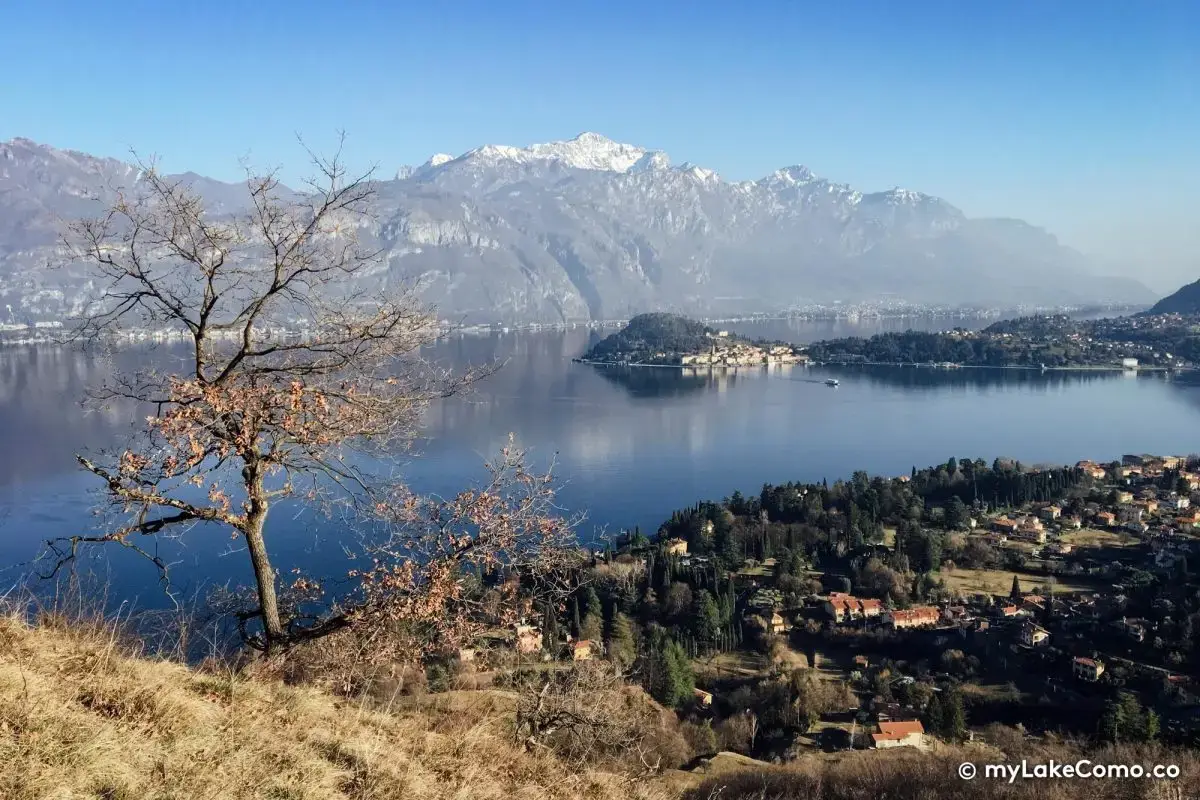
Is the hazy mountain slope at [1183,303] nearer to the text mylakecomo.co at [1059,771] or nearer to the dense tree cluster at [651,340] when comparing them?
the dense tree cluster at [651,340]

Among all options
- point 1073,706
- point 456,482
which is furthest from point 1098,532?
point 456,482

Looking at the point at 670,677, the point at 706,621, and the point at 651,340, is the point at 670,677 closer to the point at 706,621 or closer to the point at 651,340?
the point at 706,621

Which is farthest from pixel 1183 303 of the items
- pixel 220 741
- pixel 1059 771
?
pixel 220 741

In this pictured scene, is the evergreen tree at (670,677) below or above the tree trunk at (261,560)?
below

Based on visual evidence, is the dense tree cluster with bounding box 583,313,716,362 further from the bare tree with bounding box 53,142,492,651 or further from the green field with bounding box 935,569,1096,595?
the bare tree with bounding box 53,142,492,651

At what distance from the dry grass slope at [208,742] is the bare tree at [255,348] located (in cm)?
27

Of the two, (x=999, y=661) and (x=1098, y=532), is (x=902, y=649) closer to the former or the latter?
(x=999, y=661)

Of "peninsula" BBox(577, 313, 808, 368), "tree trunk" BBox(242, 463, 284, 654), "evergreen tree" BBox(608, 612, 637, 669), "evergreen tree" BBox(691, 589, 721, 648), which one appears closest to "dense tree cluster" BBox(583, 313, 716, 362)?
"peninsula" BBox(577, 313, 808, 368)

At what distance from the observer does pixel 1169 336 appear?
234ft

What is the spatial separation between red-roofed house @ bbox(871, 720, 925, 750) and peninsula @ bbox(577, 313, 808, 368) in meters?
54.1

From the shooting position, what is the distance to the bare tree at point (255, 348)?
229 centimetres

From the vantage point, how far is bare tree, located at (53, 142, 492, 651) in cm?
229

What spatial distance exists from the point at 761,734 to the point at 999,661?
5.40 metres

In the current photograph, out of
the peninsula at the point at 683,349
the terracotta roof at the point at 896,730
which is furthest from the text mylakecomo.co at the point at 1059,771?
the peninsula at the point at 683,349
